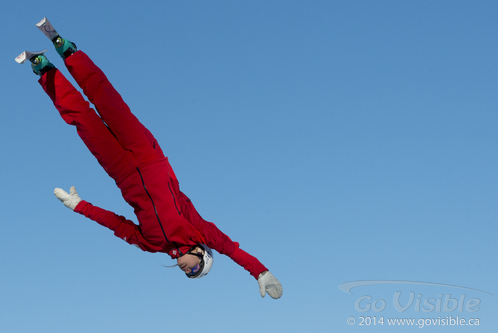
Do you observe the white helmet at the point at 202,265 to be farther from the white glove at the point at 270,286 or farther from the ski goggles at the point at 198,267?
the white glove at the point at 270,286

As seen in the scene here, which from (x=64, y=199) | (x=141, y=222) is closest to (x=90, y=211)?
(x=64, y=199)

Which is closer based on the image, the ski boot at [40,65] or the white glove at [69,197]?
the ski boot at [40,65]

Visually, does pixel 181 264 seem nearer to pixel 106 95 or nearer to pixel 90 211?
pixel 90 211

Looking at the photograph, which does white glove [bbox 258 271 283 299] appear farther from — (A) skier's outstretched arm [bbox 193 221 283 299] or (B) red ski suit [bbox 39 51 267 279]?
(B) red ski suit [bbox 39 51 267 279]

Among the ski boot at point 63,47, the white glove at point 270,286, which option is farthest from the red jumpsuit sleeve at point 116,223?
the ski boot at point 63,47

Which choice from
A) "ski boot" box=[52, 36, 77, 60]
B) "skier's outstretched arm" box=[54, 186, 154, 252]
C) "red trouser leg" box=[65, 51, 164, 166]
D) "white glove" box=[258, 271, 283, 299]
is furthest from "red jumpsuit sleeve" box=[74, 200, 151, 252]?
"ski boot" box=[52, 36, 77, 60]

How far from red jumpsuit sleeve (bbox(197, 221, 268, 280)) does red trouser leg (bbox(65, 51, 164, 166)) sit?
125cm

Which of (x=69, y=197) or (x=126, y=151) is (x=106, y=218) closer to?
(x=69, y=197)

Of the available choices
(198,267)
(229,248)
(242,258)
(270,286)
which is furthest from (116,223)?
(270,286)

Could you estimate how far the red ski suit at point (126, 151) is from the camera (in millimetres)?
7387

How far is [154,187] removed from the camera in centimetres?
744

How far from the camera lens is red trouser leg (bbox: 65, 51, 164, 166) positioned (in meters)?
7.30

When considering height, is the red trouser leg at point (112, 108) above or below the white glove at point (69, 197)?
above

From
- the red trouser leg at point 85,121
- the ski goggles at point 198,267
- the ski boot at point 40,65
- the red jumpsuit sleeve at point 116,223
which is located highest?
the ski boot at point 40,65
